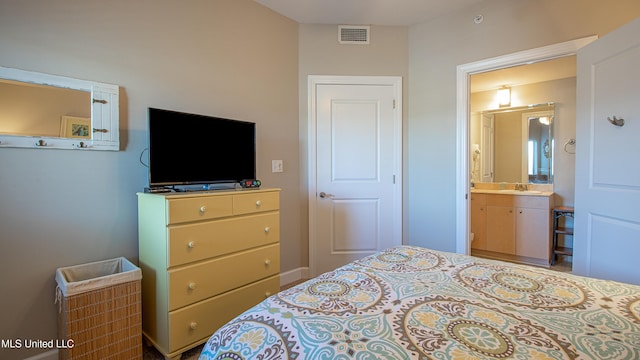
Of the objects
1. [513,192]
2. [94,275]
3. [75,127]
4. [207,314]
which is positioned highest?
[75,127]

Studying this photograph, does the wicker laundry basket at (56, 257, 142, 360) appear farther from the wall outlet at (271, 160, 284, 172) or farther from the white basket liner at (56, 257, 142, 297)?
the wall outlet at (271, 160, 284, 172)

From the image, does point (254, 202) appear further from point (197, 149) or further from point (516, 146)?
point (516, 146)

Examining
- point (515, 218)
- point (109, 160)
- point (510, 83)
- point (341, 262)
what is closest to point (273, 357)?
point (109, 160)

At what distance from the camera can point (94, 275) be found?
5.83 feet

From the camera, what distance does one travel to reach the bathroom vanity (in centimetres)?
346

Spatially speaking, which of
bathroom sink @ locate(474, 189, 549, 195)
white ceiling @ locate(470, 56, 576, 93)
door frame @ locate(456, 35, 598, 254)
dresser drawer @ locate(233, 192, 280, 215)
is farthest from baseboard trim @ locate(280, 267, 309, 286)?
white ceiling @ locate(470, 56, 576, 93)

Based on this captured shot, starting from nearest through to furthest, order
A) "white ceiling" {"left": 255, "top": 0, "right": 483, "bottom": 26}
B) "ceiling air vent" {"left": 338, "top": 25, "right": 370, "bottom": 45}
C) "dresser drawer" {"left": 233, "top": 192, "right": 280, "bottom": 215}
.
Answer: "dresser drawer" {"left": 233, "top": 192, "right": 280, "bottom": 215} → "white ceiling" {"left": 255, "top": 0, "right": 483, "bottom": 26} → "ceiling air vent" {"left": 338, "top": 25, "right": 370, "bottom": 45}

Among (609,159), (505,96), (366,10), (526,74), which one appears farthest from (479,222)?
(366,10)

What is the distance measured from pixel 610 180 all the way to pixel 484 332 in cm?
172

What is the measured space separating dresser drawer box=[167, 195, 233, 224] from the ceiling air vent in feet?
6.87

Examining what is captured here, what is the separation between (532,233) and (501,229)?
317 millimetres

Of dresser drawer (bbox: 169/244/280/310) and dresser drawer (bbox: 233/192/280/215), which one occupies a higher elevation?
dresser drawer (bbox: 233/192/280/215)

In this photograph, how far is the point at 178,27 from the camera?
216 cm

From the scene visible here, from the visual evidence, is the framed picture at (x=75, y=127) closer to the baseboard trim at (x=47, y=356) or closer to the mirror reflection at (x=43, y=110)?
the mirror reflection at (x=43, y=110)
